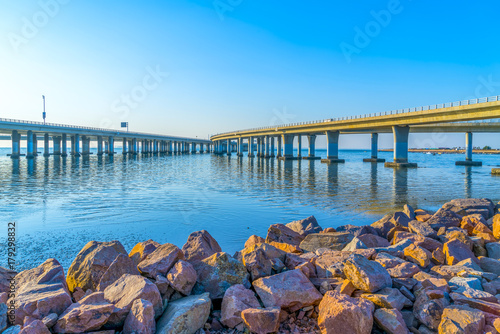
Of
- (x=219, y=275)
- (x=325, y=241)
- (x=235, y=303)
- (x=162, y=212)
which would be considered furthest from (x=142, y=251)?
(x=162, y=212)

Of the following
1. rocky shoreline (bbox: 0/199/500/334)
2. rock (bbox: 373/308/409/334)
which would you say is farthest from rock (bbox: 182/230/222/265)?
rock (bbox: 373/308/409/334)

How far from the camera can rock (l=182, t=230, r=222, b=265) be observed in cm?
836

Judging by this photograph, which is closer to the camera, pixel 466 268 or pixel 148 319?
pixel 148 319

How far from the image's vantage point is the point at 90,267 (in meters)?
7.20

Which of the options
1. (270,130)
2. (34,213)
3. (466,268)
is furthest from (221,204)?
(270,130)

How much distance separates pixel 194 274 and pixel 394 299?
3.92 meters

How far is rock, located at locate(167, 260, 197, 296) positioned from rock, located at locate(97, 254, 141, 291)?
114cm

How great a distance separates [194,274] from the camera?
21.9ft

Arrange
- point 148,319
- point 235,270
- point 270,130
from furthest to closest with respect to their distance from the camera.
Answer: point 270,130
point 235,270
point 148,319

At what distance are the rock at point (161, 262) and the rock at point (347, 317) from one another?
3427mm

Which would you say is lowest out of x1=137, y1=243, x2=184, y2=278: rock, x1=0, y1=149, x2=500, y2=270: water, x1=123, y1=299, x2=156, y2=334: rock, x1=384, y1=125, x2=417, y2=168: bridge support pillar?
x1=0, y1=149, x2=500, y2=270: water

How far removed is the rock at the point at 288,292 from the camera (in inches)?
247

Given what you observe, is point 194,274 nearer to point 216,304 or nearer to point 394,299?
point 216,304

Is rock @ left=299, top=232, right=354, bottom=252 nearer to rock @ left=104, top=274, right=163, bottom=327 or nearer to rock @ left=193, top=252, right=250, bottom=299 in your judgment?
rock @ left=193, top=252, right=250, bottom=299
